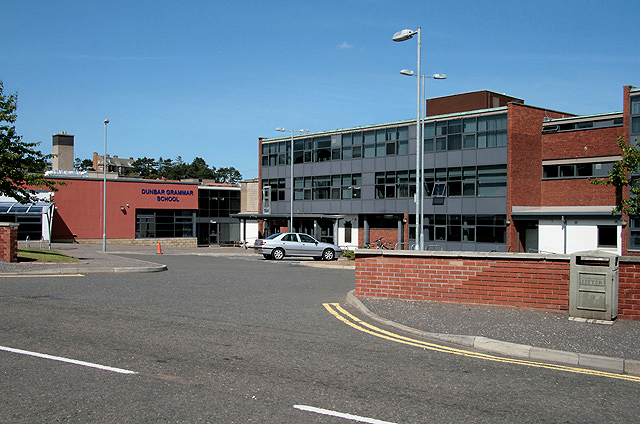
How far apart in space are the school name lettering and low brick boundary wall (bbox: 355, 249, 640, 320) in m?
45.4

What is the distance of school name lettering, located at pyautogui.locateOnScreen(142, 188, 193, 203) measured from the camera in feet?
181

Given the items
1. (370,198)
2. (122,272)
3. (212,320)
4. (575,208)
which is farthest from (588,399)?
(370,198)

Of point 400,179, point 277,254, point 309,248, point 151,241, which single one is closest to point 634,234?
point 400,179

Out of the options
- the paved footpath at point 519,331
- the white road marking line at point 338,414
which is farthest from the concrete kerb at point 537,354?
the white road marking line at point 338,414

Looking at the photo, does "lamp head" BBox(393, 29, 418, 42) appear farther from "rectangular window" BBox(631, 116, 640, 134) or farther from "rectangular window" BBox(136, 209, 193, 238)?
"rectangular window" BBox(136, 209, 193, 238)

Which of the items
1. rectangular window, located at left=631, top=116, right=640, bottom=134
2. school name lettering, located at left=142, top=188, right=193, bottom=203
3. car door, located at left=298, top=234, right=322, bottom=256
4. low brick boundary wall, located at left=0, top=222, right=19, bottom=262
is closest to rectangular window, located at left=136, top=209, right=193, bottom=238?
school name lettering, located at left=142, top=188, right=193, bottom=203

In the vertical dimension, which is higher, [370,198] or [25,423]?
[370,198]

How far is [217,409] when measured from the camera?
550cm

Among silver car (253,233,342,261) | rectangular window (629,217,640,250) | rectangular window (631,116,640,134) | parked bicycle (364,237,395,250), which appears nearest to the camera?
silver car (253,233,342,261)

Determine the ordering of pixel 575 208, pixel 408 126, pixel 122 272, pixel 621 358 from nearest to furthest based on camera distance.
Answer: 1. pixel 621 358
2. pixel 122 272
3. pixel 575 208
4. pixel 408 126

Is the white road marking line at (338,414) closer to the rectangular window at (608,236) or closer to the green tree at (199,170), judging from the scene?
the rectangular window at (608,236)

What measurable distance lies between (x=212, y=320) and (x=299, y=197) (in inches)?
1694

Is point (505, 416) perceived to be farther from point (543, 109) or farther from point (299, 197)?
point (299, 197)

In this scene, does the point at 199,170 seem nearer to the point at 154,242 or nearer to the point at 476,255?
the point at 154,242
